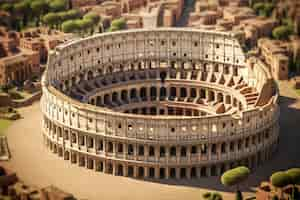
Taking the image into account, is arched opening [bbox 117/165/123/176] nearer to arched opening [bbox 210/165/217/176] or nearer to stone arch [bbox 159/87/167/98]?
arched opening [bbox 210/165/217/176]

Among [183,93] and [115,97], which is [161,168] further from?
[183,93]

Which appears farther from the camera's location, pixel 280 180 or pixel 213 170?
pixel 213 170

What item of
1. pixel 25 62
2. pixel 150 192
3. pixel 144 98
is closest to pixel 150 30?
pixel 144 98

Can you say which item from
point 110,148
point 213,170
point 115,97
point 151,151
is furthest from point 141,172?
point 115,97

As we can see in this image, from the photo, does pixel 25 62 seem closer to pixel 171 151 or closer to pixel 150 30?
pixel 150 30

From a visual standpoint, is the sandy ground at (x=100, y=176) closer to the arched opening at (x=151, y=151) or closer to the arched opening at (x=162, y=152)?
the arched opening at (x=151, y=151)

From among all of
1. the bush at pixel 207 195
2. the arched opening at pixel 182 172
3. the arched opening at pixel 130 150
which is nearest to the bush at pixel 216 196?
the bush at pixel 207 195
